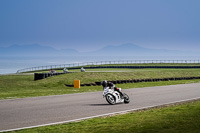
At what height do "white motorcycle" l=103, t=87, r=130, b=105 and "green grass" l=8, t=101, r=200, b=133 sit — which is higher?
"white motorcycle" l=103, t=87, r=130, b=105

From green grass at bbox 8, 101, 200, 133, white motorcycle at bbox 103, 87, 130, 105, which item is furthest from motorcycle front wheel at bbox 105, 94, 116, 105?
green grass at bbox 8, 101, 200, 133

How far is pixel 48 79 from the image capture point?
43.3 meters

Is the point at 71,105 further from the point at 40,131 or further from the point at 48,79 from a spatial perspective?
the point at 48,79

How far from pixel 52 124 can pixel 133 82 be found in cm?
2711

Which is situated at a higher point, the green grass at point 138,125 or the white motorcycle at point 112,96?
the white motorcycle at point 112,96

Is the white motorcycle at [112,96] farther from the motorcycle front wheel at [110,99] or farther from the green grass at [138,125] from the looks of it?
the green grass at [138,125]

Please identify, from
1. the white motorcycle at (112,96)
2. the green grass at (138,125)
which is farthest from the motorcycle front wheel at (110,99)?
the green grass at (138,125)

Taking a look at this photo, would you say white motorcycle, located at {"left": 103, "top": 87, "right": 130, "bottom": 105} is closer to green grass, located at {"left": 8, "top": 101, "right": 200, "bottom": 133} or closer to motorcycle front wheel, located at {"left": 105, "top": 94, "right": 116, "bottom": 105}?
motorcycle front wheel, located at {"left": 105, "top": 94, "right": 116, "bottom": 105}

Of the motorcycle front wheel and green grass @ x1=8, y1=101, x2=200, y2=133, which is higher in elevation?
the motorcycle front wheel

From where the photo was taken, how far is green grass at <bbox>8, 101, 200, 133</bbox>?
10875 millimetres

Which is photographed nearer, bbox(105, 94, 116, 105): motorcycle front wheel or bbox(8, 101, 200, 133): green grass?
bbox(8, 101, 200, 133): green grass

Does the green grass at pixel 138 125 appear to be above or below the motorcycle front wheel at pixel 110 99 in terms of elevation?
below

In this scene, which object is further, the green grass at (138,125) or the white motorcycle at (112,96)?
the white motorcycle at (112,96)

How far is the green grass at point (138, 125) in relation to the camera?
10.9 m
